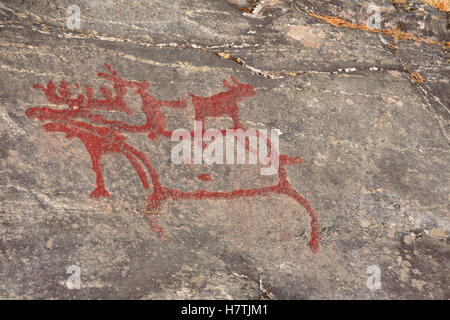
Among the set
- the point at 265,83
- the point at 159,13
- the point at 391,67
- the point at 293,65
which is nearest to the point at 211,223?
the point at 265,83

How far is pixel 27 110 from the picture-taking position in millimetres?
3035

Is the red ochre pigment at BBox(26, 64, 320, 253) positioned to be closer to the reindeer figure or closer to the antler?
the reindeer figure

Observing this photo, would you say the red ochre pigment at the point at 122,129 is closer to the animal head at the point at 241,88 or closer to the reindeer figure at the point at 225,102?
the reindeer figure at the point at 225,102

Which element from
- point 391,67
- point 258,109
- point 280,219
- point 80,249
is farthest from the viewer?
point 391,67

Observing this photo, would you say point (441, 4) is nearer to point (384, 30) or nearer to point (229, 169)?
point (384, 30)

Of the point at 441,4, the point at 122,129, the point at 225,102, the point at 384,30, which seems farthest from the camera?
the point at 441,4

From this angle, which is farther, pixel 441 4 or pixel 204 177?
pixel 441 4

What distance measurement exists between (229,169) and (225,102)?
1.72ft

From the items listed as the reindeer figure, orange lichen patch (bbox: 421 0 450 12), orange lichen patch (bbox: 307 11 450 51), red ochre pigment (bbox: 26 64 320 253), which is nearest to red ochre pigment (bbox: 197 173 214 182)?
red ochre pigment (bbox: 26 64 320 253)

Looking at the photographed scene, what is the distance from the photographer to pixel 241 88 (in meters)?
3.35

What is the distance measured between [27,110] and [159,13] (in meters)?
1.27

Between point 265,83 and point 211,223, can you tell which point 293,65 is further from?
point 211,223

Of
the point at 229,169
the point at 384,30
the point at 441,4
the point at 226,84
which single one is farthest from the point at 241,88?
the point at 441,4

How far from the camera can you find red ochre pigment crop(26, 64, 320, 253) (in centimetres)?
306
